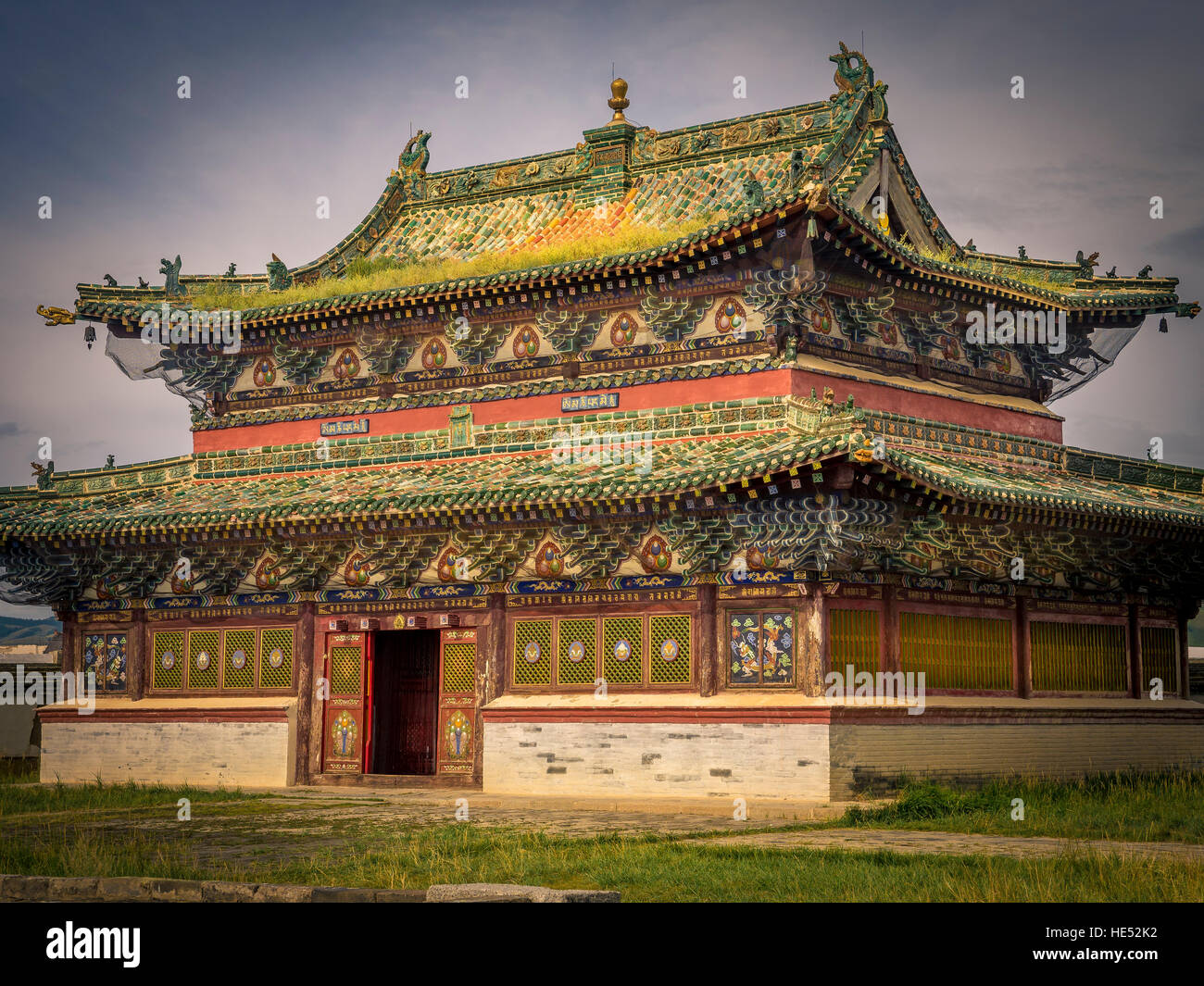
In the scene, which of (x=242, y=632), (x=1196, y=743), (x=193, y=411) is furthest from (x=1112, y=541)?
(x=193, y=411)

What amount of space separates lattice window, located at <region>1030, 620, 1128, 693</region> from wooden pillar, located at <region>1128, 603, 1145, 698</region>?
0.50 ft

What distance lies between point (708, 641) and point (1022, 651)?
20.5ft

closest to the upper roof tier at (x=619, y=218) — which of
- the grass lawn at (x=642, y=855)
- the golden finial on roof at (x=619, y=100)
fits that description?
the golden finial on roof at (x=619, y=100)

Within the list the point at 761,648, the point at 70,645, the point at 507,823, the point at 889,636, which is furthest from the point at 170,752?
the point at 889,636

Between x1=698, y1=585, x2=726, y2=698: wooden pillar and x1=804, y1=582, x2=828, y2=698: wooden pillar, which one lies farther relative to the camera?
x1=698, y1=585, x2=726, y2=698: wooden pillar

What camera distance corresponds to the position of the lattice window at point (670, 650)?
24.2m

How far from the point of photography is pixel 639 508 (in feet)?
78.2

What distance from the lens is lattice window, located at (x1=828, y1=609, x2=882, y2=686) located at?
23.2 metres

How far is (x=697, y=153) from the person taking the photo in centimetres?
2998

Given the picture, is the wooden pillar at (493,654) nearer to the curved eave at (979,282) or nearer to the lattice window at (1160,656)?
the curved eave at (979,282)

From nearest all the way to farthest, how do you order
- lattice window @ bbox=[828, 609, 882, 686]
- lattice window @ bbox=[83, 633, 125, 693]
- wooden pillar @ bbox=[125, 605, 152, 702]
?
1. lattice window @ bbox=[828, 609, 882, 686]
2. wooden pillar @ bbox=[125, 605, 152, 702]
3. lattice window @ bbox=[83, 633, 125, 693]

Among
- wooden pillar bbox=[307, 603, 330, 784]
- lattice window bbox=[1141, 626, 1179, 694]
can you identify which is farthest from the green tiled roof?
lattice window bbox=[1141, 626, 1179, 694]

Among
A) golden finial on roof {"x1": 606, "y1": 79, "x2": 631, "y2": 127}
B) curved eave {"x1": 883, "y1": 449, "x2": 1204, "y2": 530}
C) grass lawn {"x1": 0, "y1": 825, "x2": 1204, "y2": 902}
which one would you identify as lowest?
grass lawn {"x1": 0, "y1": 825, "x2": 1204, "y2": 902}

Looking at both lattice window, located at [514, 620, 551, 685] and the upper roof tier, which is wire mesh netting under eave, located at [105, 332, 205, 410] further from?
lattice window, located at [514, 620, 551, 685]
